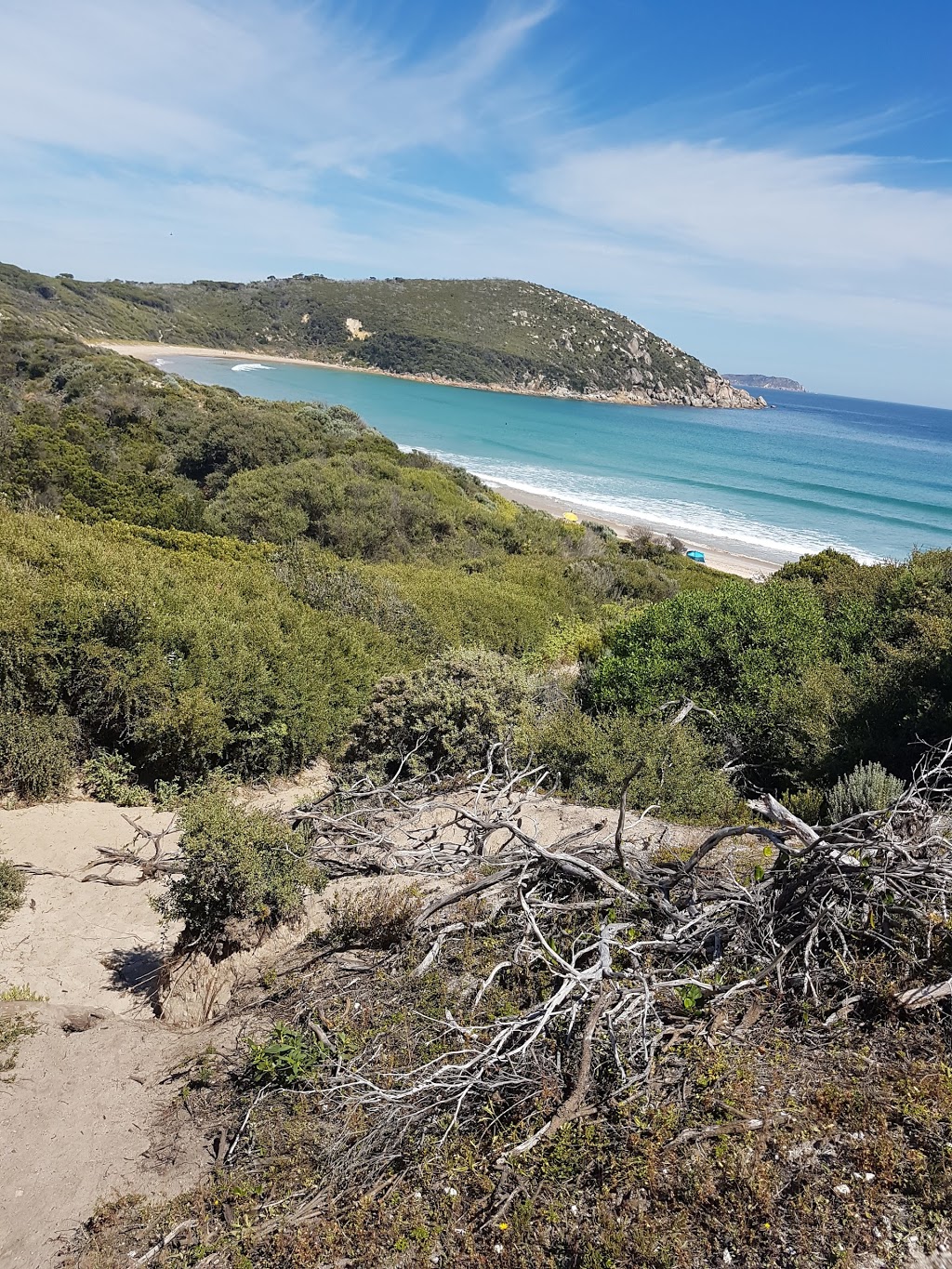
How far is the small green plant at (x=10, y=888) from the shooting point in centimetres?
668

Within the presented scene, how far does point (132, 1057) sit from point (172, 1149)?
1.09 metres

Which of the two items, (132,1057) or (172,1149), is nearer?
(172,1149)

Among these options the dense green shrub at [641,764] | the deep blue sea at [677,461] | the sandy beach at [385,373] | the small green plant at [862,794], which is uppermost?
the sandy beach at [385,373]

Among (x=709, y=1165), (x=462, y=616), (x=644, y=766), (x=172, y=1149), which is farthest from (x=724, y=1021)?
(x=462, y=616)

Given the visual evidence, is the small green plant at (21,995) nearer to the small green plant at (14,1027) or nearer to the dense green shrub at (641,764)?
the small green plant at (14,1027)

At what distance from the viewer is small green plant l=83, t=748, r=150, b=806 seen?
29.8 ft

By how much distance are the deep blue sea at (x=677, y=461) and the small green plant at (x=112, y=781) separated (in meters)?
34.9

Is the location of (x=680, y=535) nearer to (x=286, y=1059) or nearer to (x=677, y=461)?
(x=677, y=461)

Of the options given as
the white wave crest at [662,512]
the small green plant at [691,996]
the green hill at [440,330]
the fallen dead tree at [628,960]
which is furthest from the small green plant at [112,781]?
the green hill at [440,330]

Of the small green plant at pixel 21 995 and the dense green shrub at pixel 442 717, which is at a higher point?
the dense green shrub at pixel 442 717

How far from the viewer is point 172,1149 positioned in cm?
413

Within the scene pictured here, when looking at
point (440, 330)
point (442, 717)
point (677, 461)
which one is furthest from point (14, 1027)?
point (440, 330)

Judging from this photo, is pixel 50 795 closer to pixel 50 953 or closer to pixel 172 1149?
pixel 50 953

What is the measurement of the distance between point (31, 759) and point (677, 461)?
2750 inches
